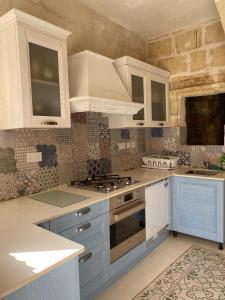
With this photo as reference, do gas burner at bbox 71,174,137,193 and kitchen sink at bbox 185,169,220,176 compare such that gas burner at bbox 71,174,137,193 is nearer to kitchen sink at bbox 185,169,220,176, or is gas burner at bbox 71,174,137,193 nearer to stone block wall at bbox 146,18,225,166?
kitchen sink at bbox 185,169,220,176

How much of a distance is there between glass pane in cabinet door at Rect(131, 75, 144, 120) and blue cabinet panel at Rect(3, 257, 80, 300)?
1882mm

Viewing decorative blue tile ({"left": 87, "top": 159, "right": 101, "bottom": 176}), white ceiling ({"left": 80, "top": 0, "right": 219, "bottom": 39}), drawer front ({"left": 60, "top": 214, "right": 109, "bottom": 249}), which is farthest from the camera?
decorative blue tile ({"left": 87, "top": 159, "right": 101, "bottom": 176})

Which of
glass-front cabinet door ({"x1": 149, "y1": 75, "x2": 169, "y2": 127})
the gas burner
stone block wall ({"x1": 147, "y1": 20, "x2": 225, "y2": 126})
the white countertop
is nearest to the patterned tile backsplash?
the gas burner

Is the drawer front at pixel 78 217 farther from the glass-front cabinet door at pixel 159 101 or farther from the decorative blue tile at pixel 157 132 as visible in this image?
the decorative blue tile at pixel 157 132

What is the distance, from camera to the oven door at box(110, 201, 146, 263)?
195cm

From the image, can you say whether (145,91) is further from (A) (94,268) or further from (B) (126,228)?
(A) (94,268)

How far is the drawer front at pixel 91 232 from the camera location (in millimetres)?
1614

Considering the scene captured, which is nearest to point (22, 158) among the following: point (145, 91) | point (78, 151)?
point (78, 151)

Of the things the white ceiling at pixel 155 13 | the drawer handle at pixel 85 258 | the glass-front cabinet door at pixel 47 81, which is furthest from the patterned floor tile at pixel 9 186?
the white ceiling at pixel 155 13

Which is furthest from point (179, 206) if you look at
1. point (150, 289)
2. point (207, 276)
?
point (150, 289)

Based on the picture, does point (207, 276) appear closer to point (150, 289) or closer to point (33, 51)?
point (150, 289)

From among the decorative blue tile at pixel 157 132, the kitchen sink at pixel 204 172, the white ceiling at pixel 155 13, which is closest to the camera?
the white ceiling at pixel 155 13

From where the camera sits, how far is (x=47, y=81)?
1.77 m

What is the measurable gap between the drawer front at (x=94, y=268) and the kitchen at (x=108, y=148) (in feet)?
0.04
